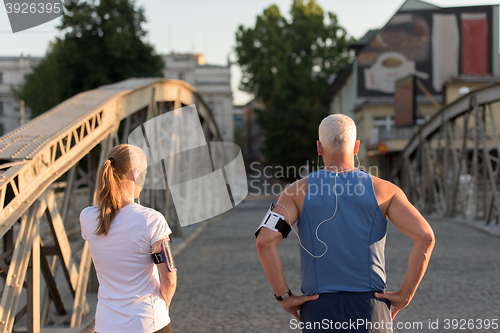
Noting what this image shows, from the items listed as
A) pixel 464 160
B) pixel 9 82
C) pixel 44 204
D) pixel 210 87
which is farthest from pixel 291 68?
pixel 44 204

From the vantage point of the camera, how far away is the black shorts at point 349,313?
2.56 metres

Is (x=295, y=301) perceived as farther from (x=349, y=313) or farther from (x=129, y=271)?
(x=129, y=271)

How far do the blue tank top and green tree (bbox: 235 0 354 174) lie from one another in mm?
44895

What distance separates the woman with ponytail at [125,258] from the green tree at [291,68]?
1764 inches

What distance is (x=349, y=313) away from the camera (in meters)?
2.58

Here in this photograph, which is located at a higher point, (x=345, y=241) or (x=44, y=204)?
(x=345, y=241)

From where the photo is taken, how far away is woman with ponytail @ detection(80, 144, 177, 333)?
108 inches

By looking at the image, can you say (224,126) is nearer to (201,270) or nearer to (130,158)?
(201,270)

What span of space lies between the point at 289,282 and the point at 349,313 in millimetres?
5734

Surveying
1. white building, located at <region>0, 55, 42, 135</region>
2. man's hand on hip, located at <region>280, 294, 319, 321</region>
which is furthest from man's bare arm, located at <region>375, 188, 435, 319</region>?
white building, located at <region>0, 55, 42, 135</region>

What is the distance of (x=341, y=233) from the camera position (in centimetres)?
259

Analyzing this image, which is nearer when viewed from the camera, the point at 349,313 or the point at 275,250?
the point at 349,313

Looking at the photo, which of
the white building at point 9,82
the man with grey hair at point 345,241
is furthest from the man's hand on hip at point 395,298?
the white building at point 9,82

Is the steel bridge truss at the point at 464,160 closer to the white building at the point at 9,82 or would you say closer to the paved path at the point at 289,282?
the paved path at the point at 289,282
